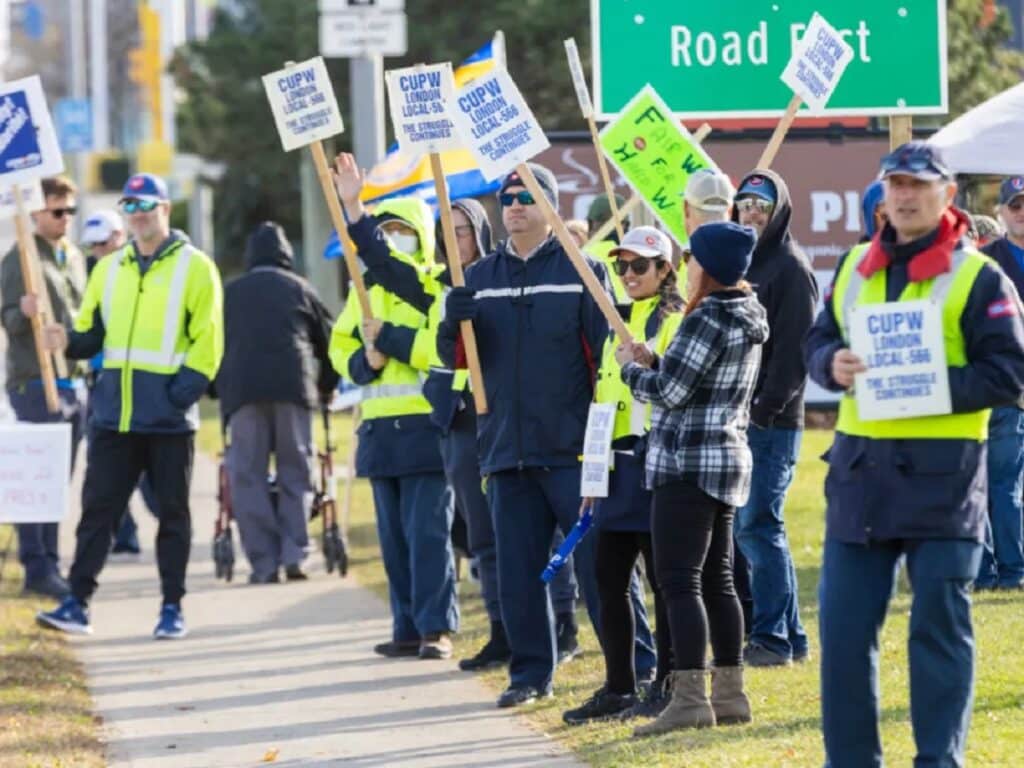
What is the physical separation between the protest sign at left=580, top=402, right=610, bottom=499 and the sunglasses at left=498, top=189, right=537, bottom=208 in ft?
3.13

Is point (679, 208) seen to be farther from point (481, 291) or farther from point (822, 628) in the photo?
point (822, 628)

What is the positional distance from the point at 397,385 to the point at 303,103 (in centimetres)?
139

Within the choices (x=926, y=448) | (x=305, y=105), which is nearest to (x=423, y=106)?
(x=305, y=105)

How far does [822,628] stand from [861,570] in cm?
22

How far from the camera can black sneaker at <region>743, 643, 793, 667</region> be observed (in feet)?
33.2

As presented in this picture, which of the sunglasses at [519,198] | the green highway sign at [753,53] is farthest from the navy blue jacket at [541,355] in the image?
the green highway sign at [753,53]

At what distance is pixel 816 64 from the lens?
419 inches

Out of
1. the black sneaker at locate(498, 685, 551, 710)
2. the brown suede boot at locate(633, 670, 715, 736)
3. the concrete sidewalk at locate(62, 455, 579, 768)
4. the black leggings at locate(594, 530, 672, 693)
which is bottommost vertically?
the concrete sidewalk at locate(62, 455, 579, 768)

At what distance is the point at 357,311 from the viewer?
37.6 ft

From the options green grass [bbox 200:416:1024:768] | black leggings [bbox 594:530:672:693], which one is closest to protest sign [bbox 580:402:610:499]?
black leggings [bbox 594:530:672:693]

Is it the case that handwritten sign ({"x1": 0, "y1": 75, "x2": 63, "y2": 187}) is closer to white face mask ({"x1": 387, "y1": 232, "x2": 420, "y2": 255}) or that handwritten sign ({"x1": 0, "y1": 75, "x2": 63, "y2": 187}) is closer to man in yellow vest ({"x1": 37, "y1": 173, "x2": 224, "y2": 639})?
man in yellow vest ({"x1": 37, "y1": 173, "x2": 224, "y2": 639})

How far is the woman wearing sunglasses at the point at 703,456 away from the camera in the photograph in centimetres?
820

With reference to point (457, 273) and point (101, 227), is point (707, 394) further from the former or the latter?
point (101, 227)

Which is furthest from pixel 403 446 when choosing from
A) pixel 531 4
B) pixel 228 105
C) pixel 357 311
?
pixel 228 105
